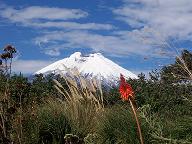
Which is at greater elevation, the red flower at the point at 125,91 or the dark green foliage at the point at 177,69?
the dark green foliage at the point at 177,69

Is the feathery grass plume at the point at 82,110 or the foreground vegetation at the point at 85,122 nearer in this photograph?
A: the foreground vegetation at the point at 85,122

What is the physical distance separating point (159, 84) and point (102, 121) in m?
8.29

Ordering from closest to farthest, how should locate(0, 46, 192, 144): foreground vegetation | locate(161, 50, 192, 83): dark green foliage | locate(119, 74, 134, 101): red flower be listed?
locate(119, 74, 134, 101): red flower < locate(161, 50, 192, 83): dark green foliage < locate(0, 46, 192, 144): foreground vegetation

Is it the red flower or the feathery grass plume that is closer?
the red flower

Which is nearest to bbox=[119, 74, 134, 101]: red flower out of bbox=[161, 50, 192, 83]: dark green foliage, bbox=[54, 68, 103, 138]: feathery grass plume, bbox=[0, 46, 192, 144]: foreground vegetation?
bbox=[0, 46, 192, 144]: foreground vegetation

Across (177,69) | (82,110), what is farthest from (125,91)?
(82,110)

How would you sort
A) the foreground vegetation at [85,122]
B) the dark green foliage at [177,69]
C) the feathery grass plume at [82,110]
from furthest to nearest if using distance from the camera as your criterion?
the feathery grass plume at [82,110], the foreground vegetation at [85,122], the dark green foliage at [177,69]

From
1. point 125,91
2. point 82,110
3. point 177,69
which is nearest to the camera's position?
point 125,91

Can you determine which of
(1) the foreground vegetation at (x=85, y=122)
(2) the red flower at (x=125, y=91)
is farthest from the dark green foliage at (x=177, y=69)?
(2) the red flower at (x=125, y=91)

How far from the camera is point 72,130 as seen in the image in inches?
417

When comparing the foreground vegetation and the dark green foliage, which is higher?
the dark green foliage

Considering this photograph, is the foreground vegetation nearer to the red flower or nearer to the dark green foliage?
the dark green foliage

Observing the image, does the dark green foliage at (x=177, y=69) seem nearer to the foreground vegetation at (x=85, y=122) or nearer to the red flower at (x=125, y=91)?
the foreground vegetation at (x=85, y=122)

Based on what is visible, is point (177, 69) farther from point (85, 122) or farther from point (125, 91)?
point (125, 91)
